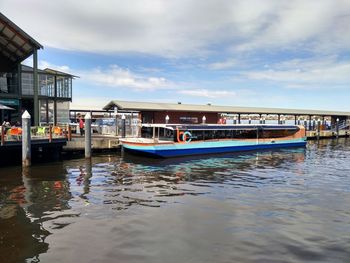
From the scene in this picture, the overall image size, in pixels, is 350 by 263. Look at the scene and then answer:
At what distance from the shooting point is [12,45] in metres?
28.6

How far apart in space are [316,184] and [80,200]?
36.8 feet

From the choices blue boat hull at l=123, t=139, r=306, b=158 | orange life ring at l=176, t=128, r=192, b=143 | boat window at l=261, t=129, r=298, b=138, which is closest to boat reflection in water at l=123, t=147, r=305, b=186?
blue boat hull at l=123, t=139, r=306, b=158

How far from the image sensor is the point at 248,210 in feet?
40.7

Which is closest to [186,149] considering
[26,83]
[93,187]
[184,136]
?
[184,136]

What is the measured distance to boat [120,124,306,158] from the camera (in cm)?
2656

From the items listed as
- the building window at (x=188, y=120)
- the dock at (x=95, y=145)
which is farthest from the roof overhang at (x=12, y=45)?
the building window at (x=188, y=120)

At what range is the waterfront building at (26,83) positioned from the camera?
89.4ft

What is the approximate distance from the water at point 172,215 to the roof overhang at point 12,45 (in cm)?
1101

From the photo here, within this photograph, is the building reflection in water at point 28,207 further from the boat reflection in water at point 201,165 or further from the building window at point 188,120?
the building window at point 188,120

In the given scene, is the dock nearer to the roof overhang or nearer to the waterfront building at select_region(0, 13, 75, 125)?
the waterfront building at select_region(0, 13, 75, 125)

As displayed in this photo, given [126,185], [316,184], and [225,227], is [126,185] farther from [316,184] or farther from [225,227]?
[316,184]

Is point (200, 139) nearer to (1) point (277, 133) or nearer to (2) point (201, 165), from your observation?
(2) point (201, 165)

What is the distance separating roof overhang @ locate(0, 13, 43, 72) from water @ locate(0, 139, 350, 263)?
11.0 meters

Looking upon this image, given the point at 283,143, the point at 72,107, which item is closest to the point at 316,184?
the point at 283,143
